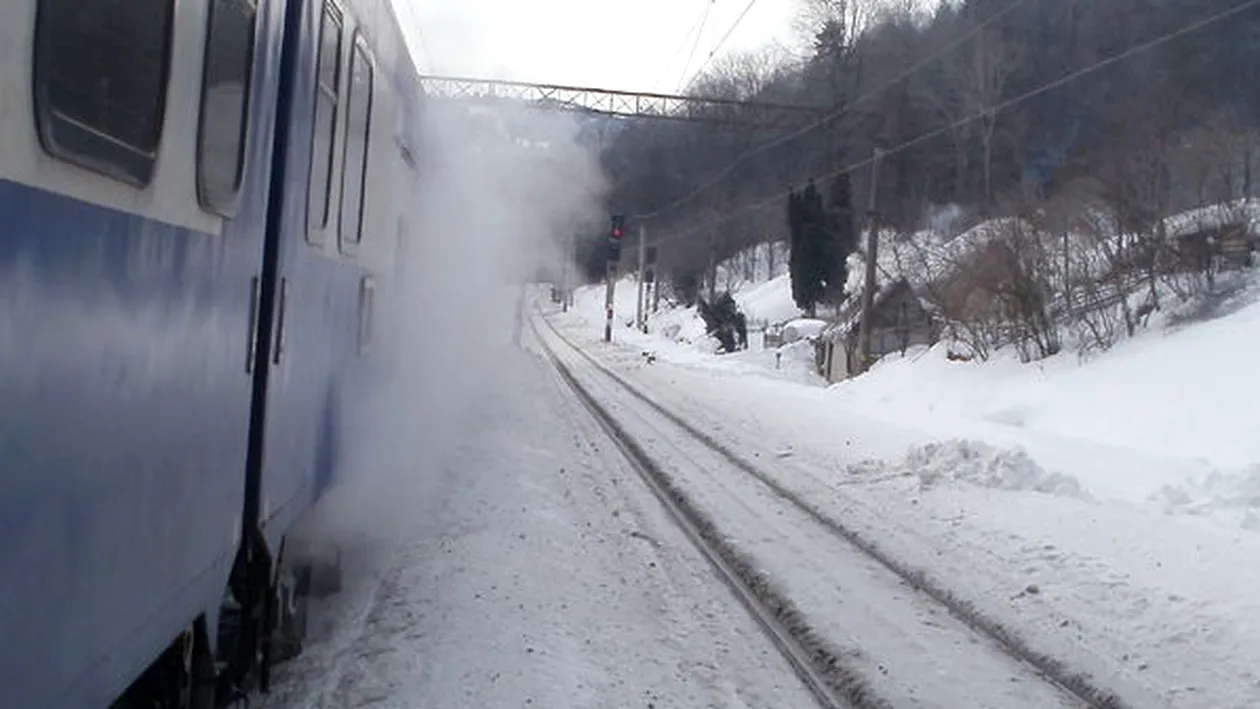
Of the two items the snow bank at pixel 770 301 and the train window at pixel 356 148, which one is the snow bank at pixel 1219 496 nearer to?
the train window at pixel 356 148

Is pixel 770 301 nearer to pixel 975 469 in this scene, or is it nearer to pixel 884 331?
pixel 884 331

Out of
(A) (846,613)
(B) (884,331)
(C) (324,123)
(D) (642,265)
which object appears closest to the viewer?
(C) (324,123)

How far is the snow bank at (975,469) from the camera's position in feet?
45.6

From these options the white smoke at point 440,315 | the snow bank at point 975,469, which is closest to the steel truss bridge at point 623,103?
the white smoke at point 440,315

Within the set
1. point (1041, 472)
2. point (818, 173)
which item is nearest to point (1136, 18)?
point (818, 173)

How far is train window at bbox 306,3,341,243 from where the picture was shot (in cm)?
621

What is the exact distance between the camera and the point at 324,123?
21.5ft

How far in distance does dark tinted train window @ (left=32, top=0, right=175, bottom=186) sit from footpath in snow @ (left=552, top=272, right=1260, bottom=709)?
5.39 meters

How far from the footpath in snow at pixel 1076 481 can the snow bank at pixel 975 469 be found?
26 mm

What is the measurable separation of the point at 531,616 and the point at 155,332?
4792 mm

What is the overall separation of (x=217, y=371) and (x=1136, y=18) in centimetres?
5906

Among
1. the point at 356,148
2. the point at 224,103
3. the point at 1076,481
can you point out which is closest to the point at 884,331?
the point at 1076,481

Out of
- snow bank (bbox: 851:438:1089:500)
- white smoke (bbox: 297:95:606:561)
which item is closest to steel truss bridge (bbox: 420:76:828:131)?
white smoke (bbox: 297:95:606:561)

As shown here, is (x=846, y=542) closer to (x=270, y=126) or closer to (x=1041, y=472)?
(x=1041, y=472)
